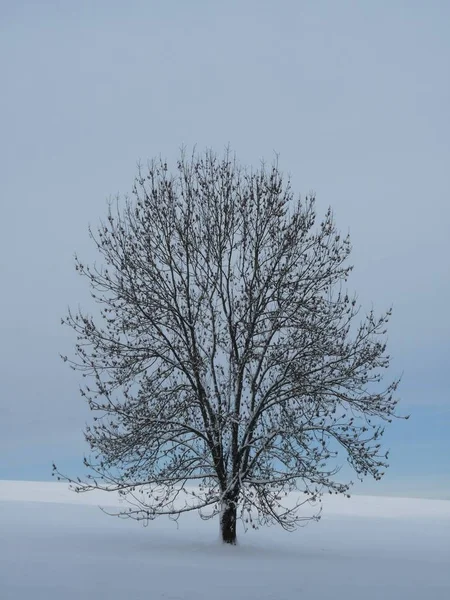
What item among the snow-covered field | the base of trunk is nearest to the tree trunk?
the base of trunk

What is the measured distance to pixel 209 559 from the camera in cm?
1852

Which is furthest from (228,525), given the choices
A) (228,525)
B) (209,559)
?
(209,559)

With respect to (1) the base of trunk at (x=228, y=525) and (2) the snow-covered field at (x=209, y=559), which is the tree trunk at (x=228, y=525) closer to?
(1) the base of trunk at (x=228, y=525)

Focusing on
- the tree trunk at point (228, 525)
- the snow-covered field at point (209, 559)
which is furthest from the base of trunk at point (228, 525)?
the snow-covered field at point (209, 559)

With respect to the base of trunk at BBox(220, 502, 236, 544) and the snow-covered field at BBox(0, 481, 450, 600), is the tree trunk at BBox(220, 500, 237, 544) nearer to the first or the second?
the base of trunk at BBox(220, 502, 236, 544)

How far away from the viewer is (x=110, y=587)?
560 inches

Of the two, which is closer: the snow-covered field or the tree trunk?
the snow-covered field

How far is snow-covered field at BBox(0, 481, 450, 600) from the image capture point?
14398 mm

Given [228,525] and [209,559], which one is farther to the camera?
[228,525]

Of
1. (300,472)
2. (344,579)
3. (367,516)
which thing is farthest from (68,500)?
(344,579)

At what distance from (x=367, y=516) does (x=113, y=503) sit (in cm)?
1382

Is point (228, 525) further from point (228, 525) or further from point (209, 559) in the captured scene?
point (209, 559)

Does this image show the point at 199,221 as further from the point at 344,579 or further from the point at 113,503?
the point at 113,503

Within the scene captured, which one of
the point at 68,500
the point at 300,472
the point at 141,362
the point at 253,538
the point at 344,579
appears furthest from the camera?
the point at 68,500
